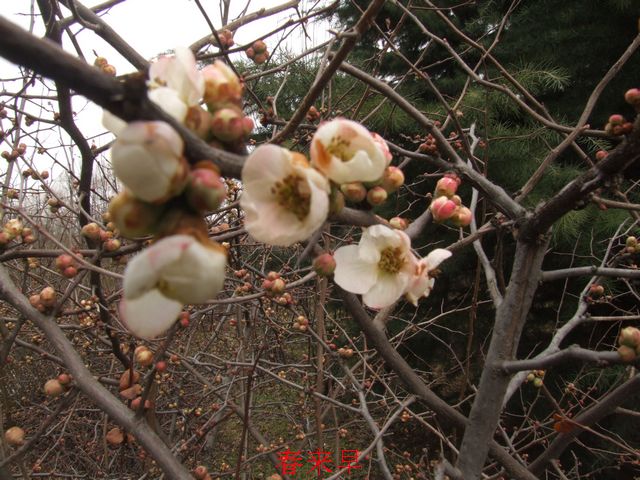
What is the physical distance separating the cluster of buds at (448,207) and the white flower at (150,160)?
31.7 inches

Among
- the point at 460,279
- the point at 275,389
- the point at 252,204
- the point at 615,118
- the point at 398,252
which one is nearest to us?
the point at 252,204

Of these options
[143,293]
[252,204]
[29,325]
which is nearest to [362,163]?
[252,204]

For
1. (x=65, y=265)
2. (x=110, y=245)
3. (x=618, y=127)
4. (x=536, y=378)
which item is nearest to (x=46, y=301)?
(x=65, y=265)

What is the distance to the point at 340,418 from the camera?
673 centimetres

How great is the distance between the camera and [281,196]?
774 millimetres

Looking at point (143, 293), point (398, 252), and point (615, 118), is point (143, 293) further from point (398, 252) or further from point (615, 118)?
point (615, 118)

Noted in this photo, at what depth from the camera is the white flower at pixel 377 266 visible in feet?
3.24

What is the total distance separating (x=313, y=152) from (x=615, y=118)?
3.23 ft

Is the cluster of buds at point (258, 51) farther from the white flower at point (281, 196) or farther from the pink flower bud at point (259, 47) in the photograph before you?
the white flower at point (281, 196)

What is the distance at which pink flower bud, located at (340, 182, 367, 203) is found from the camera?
0.91 metres

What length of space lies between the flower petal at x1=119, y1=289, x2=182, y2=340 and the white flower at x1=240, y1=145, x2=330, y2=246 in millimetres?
188

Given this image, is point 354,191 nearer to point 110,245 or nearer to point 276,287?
point 276,287

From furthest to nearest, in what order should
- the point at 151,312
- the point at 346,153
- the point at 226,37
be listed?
the point at 226,37
the point at 346,153
the point at 151,312

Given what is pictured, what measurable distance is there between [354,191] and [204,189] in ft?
1.37
